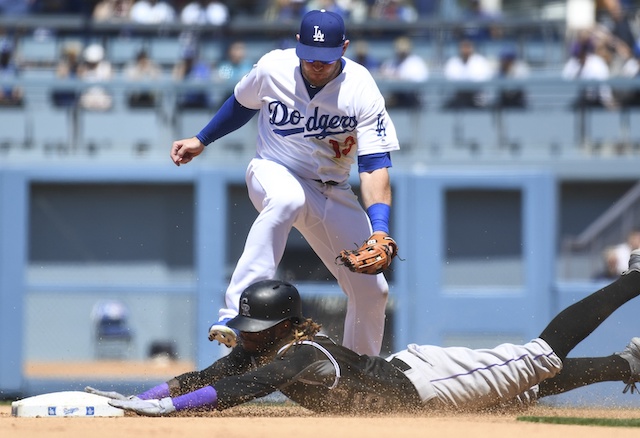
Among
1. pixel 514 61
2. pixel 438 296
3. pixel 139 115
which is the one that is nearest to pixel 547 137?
pixel 514 61

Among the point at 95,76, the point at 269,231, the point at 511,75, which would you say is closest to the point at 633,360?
the point at 269,231

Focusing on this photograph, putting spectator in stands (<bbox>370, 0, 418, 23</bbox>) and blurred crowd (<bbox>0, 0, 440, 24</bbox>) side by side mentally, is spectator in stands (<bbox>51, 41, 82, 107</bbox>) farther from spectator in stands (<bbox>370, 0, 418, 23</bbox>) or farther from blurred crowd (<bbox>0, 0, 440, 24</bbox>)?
spectator in stands (<bbox>370, 0, 418, 23</bbox>)

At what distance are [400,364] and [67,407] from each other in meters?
1.52

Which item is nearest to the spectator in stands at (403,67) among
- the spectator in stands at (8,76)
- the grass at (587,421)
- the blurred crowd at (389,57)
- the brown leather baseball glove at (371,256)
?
the blurred crowd at (389,57)

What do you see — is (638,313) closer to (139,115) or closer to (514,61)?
(514,61)

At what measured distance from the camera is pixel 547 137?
1052cm

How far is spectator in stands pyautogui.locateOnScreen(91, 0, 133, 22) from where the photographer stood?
1177 cm

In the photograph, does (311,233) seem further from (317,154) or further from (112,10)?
(112,10)

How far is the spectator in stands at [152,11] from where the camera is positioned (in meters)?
11.9

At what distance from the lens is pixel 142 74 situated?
1099cm

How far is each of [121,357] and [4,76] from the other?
3.62 m

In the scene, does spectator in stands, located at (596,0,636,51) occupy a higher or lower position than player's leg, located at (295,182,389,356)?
higher

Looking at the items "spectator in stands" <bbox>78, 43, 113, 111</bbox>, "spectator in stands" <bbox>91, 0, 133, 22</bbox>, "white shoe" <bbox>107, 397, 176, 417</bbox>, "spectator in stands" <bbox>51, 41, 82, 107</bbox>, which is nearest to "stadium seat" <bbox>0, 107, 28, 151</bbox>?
"spectator in stands" <bbox>78, 43, 113, 111</bbox>

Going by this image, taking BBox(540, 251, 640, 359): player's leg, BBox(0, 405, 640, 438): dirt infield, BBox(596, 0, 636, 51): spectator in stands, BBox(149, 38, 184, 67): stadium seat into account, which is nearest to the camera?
BBox(0, 405, 640, 438): dirt infield
